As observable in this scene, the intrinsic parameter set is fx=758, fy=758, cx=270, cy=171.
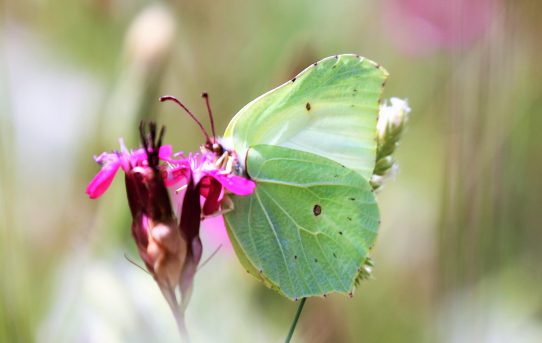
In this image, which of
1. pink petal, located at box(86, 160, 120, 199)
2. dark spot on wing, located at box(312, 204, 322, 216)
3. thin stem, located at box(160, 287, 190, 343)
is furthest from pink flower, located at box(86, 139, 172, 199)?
dark spot on wing, located at box(312, 204, 322, 216)

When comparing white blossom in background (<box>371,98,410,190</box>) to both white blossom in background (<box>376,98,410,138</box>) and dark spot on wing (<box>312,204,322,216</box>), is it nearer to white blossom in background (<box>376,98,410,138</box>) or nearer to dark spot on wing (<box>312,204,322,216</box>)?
white blossom in background (<box>376,98,410,138</box>)

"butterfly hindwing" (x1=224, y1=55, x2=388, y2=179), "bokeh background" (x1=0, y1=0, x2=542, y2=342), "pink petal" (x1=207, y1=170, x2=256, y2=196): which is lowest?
"bokeh background" (x1=0, y1=0, x2=542, y2=342)

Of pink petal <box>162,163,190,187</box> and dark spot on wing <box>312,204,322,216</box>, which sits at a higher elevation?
pink petal <box>162,163,190,187</box>

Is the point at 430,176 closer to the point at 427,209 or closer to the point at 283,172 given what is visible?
the point at 427,209

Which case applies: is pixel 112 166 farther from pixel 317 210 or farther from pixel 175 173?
pixel 317 210

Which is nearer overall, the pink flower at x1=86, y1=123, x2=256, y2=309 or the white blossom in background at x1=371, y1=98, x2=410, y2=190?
the pink flower at x1=86, y1=123, x2=256, y2=309

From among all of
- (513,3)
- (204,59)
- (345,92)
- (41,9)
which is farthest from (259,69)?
(345,92)

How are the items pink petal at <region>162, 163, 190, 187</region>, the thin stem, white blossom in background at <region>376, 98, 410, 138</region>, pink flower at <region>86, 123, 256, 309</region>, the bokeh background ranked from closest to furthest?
the thin stem < pink flower at <region>86, 123, 256, 309</region> < pink petal at <region>162, 163, 190, 187</region> < white blossom in background at <region>376, 98, 410, 138</region> < the bokeh background

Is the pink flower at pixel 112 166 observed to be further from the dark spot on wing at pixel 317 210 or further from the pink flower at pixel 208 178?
the dark spot on wing at pixel 317 210
